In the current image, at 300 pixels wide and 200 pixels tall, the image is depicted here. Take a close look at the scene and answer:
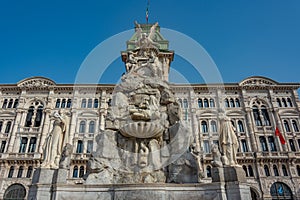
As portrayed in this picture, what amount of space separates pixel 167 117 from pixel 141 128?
178 cm

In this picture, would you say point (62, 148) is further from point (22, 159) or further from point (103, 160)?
point (22, 159)

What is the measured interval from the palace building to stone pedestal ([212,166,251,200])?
2253 cm

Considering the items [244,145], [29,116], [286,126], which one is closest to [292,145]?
[286,126]

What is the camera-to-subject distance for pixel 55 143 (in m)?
9.34

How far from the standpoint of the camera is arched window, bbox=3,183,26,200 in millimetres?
30391

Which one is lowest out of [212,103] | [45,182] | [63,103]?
[45,182]

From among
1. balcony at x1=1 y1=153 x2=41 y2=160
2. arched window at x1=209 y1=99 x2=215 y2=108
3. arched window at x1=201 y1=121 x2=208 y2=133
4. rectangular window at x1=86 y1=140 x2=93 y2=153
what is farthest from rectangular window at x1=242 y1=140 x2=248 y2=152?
balcony at x1=1 y1=153 x2=41 y2=160

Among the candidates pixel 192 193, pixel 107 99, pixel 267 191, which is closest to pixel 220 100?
pixel 267 191

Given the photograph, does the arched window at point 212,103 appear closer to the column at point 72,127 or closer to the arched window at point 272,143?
the arched window at point 272,143

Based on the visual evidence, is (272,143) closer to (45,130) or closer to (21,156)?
(45,130)

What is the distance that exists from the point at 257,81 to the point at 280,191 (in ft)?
60.6

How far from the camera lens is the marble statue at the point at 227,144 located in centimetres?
884

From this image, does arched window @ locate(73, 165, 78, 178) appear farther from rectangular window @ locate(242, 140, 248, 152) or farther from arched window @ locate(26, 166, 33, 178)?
rectangular window @ locate(242, 140, 248, 152)

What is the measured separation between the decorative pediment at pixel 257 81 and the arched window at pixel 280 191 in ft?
55.2
